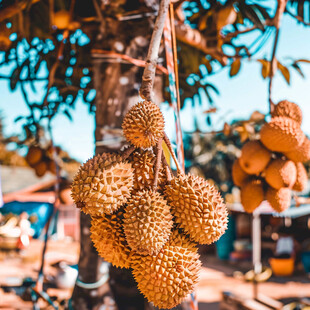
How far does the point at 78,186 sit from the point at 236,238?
17078 mm

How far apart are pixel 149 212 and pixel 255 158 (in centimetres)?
100

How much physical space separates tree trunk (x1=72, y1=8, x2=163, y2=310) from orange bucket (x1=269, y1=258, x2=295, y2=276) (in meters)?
11.9

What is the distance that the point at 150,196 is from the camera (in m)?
0.84

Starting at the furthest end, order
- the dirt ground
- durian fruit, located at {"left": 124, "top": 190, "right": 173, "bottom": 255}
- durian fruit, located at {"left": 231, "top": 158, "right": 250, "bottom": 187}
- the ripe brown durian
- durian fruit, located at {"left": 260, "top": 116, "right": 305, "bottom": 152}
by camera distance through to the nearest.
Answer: the dirt ground → the ripe brown durian → durian fruit, located at {"left": 231, "top": 158, "right": 250, "bottom": 187} → durian fruit, located at {"left": 260, "top": 116, "right": 305, "bottom": 152} → durian fruit, located at {"left": 124, "top": 190, "right": 173, "bottom": 255}

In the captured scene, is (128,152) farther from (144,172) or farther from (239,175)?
(239,175)

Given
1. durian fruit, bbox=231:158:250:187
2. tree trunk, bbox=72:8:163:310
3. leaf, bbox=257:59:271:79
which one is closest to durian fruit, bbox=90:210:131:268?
tree trunk, bbox=72:8:163:310

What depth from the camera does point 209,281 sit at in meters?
10.9

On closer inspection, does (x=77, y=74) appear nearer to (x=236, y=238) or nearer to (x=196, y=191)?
(x=196, y=191)

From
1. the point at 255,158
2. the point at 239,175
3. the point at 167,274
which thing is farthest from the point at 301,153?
the point at 167,274

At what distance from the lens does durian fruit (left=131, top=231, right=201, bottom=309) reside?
0.84 m

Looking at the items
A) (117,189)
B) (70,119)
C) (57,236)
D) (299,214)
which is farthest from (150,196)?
(57,236)

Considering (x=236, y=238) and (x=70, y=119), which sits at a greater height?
(x=70, y=119)

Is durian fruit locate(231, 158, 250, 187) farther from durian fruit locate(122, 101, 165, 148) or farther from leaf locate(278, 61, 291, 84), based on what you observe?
durian fruit locate(122, 101, 165, 148)

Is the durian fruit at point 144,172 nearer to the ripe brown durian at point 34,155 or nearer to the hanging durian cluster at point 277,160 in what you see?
the hanging durian cluster at point 277,160
